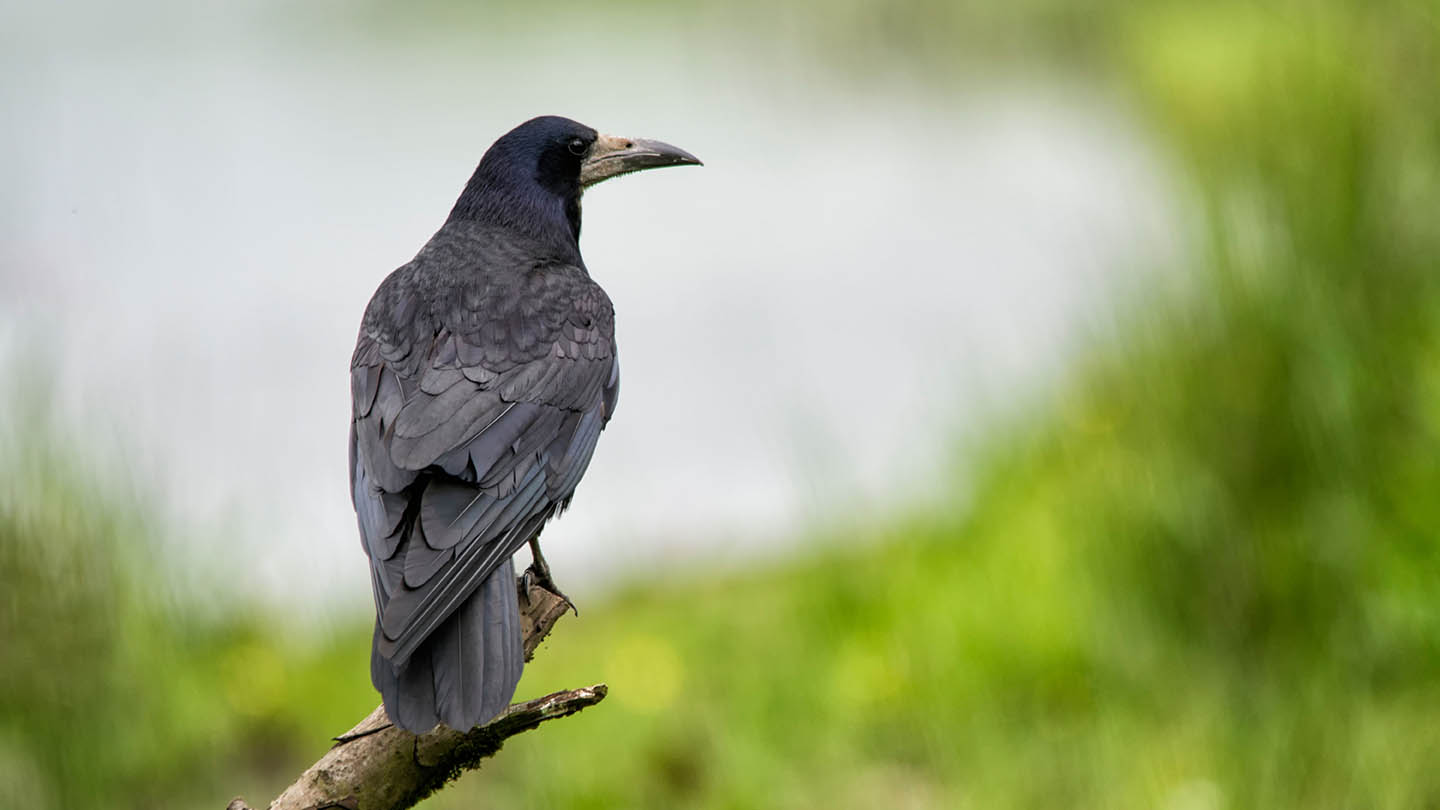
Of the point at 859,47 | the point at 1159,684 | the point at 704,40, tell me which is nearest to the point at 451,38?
the point at 704,40

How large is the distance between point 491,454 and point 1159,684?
2.70 metres

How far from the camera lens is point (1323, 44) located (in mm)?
5648

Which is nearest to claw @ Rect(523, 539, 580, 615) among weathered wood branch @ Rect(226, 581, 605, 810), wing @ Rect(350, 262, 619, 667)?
wing @ Rect(350, 262, 619, 667)

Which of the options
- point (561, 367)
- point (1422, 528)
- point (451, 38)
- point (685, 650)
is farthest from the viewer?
point (451, 38)

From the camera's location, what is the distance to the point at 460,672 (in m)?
2.27

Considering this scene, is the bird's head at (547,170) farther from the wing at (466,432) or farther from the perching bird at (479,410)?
the wing at (466,432)

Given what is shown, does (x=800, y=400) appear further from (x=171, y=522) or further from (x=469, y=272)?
(x=469, y=272)

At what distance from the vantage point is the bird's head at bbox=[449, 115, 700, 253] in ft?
11.8

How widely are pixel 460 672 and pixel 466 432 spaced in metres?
0.61

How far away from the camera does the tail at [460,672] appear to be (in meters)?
2.21

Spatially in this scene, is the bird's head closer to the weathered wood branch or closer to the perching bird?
the perching bird

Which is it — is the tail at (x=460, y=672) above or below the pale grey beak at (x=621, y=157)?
below

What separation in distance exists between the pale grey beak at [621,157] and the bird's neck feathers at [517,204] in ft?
0.39

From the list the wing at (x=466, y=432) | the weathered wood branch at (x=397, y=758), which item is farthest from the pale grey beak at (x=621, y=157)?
the weathered wood branch at (x=397, y=758)
